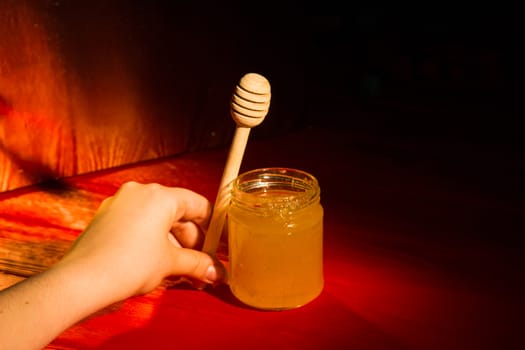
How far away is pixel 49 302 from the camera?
2.88 ft

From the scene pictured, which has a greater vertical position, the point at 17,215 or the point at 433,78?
the point at 433,78

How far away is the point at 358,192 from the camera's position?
70.7 inches

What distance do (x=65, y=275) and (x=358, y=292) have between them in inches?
25.2

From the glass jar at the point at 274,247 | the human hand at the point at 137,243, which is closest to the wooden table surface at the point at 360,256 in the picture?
the glass jar at the point at 274,247

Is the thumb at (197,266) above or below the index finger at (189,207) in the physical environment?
below

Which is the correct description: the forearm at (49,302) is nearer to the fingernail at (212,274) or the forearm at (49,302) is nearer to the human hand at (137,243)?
the human hand at (137,243)

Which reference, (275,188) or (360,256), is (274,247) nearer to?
(275,188)

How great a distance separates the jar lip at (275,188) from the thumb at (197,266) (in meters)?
0.13

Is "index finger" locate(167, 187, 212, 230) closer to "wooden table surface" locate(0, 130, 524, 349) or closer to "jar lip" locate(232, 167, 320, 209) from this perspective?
"jar lip" locate(232, 167, 320, 209)

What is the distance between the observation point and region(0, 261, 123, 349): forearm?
33.2 inches

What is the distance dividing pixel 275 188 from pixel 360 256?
0.30m

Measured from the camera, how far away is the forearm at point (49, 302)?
843 millimetres

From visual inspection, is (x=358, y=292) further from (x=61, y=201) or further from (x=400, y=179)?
(x=61, y=201)

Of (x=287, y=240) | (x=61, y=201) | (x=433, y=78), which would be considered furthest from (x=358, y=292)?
(x=433, y=78)
